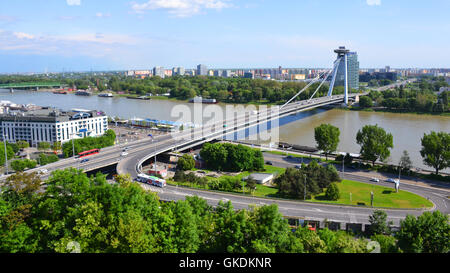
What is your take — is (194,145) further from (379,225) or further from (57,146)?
(379,225)

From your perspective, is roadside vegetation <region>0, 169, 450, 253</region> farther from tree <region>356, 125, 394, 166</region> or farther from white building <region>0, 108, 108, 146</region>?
white building <region>0, 108, 108, 146</region>

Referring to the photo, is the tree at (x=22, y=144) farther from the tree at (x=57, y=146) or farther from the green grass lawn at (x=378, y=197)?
the green grass lawn at (x=378, y=197)

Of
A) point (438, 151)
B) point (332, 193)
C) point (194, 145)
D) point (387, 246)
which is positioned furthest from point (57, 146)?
point (438, 151)

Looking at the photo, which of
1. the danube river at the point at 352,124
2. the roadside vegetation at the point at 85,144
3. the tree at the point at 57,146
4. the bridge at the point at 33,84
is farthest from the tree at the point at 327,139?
the bridge at the point at 33,84

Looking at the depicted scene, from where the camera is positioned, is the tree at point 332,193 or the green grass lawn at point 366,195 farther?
the tree at point 332,193
